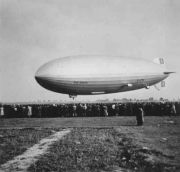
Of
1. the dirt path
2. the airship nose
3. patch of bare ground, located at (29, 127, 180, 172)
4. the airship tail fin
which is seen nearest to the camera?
patch of bare ground, located at (29, 127, 180, 172)

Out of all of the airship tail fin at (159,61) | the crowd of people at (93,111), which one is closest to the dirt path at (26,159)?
the crowd of people at (93,111)

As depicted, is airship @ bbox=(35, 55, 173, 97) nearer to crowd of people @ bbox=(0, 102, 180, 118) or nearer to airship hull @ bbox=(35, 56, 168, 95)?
airship hull @ bbox=(35, 56, 168, 95)

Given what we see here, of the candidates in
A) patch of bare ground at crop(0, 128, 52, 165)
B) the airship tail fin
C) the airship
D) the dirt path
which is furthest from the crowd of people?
the dirt path

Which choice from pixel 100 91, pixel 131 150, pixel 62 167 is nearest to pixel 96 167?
pixel 62 167

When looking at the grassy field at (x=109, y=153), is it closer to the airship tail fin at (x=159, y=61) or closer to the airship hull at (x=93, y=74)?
the airship hull at (x=93, y=74)

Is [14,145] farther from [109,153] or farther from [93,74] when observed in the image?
[93,74]
